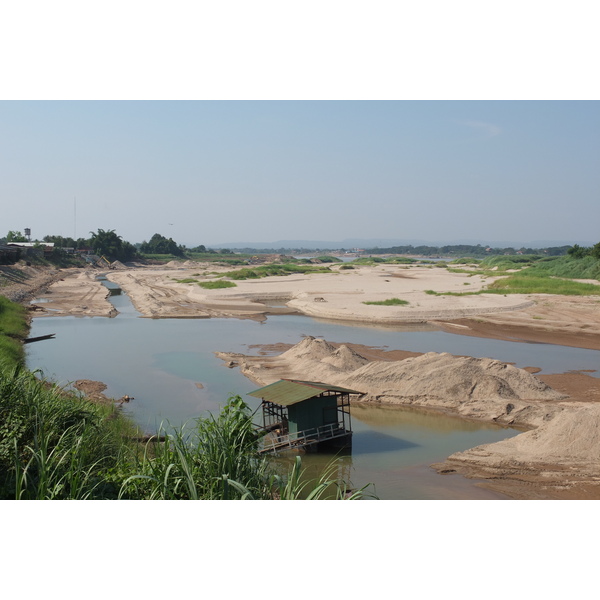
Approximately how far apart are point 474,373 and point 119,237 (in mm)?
122938

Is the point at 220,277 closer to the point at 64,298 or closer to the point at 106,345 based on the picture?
the point at 64,298

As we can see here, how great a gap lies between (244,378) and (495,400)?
10.6 m

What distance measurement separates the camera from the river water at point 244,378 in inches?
615

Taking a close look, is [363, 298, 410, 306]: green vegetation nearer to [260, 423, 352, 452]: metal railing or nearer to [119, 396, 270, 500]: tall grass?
[260, 423, 352, 452]: metal railing

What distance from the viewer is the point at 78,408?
39.3 feet

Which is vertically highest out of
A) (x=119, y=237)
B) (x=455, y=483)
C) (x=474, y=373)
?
(x=119, y=237)

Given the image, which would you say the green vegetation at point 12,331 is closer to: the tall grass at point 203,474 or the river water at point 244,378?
the river water at point 244,378

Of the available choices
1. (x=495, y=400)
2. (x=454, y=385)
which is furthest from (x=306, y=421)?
(x=495, y=400)

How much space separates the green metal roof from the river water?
1742 millimetres

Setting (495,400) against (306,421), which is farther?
(495,400)

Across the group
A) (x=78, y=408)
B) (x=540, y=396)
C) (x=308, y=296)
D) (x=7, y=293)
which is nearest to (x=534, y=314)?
(x=308, y=296)

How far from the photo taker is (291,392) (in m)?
16.5

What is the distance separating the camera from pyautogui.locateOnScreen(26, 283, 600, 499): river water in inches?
615

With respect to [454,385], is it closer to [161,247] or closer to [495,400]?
[495,400]
